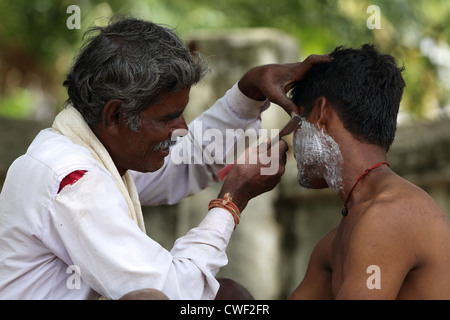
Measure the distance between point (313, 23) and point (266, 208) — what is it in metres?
3.02

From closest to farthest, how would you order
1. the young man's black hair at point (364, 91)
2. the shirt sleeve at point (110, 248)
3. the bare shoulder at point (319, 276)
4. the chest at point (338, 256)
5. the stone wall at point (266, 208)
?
1. the shirt sleeve at point (110, 248)
2. the chest at point (338, 256)
3. the young man's black hair at point (364, 91)
4. the bare shoulder at point (319, 276)
5. the stone wall at point (266, 208)

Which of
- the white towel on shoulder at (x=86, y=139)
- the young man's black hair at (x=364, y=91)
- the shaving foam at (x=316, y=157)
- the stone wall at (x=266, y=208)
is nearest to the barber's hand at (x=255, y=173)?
the shaving foam at (x=316, y=157)

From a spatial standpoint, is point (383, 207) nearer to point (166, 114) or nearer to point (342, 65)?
point (342, 65)

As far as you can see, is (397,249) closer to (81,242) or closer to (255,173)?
(255,173)

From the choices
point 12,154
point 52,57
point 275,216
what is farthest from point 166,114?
point 52,57

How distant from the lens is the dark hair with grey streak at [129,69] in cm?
332

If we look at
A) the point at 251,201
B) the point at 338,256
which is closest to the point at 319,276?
the point at 338,256

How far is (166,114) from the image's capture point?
3.42m

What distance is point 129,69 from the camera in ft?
10.9

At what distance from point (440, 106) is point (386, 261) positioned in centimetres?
606

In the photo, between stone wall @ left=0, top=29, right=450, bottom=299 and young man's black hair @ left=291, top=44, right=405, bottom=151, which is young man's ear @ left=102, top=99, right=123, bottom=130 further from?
stone wall @ left=0, top=29, right=450, bottom=299

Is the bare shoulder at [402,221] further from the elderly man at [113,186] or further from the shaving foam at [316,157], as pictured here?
the elderly man at [113,186]

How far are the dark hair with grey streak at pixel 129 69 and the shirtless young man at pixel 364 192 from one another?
696 mm

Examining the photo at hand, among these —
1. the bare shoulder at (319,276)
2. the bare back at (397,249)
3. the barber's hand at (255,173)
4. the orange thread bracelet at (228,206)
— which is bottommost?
the bare shoulder at (319,276)
